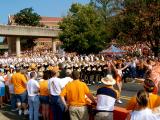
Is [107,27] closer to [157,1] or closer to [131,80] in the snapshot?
[157,1]

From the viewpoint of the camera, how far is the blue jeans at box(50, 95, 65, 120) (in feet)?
38.0

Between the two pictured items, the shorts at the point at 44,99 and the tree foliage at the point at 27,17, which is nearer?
the shorts at the point at 44,99

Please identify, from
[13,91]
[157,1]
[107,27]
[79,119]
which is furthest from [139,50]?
[79,119]

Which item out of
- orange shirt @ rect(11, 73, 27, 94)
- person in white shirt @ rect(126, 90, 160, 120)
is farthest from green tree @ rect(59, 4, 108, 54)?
person in white shirt @ rect(126, 90, 160, 120)

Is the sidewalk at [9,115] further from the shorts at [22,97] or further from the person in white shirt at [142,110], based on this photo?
the person in white shirt at [142,110]

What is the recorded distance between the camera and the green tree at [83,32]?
46.3 m

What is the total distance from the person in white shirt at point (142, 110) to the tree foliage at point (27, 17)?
10559 centimetres

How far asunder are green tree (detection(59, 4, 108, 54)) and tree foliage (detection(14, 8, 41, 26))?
64.1m

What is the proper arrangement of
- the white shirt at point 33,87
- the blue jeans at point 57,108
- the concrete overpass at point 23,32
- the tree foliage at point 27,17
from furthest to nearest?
the tree foliage at point 27,17 < the concrete overpass at point 23,32 < the white shirt at point 33,87 < the blue jeans at point 57,108

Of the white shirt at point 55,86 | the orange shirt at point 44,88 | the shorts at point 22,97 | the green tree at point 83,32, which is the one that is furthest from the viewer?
the green tree at point 83,32

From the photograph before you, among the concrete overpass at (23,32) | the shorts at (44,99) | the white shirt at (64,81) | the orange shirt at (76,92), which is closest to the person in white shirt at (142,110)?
the orange shirt at (76,92)

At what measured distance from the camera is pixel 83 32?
153 feet

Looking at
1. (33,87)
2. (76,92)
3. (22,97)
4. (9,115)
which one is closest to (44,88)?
(33,87)

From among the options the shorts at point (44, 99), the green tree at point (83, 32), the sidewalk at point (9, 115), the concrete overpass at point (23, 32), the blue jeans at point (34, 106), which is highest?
the concrete overpass at point (23, 32)
